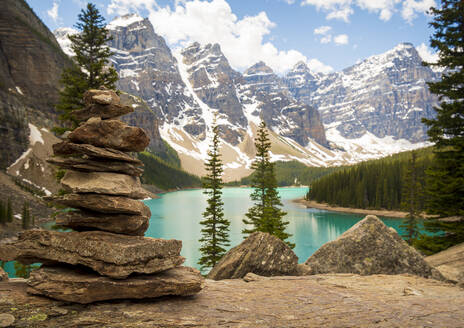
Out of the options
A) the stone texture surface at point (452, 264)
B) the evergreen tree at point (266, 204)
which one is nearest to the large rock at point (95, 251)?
the stone texture surface at point (452, 264)

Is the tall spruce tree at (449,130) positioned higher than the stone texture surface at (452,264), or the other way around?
the tall spruce tree at (449,130)

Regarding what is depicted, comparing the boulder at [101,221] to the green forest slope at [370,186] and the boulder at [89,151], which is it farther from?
the green forest slope at [370,186]

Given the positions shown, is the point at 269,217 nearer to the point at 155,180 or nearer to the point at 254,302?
the point at 254,302

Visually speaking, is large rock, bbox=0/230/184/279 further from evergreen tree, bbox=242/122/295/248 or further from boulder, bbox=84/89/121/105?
A: evergreen tree, bbox=242/122/295/248

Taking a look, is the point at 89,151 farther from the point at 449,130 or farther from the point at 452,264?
the point at 449,130

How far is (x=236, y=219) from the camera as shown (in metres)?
72.9

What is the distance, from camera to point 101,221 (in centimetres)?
758

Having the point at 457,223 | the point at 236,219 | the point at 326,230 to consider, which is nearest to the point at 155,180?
Answer: the point at 236,219

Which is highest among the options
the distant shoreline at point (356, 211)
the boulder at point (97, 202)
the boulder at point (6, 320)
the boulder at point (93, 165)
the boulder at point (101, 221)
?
the boulder at point (93, 165)

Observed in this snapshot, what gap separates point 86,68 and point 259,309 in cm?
2089

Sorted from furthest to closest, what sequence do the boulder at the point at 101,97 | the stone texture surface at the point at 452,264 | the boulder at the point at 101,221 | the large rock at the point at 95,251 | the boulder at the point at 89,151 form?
the stone texture surface at the point at 452,264, the boulder at the point at 101,97, the boulder at the point at 89,151, the boulder at the point at 101,221, the large rock at the point at 95,251

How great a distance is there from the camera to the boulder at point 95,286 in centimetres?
602

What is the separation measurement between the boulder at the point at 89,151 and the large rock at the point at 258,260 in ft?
22.6

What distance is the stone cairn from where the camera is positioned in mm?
6281
